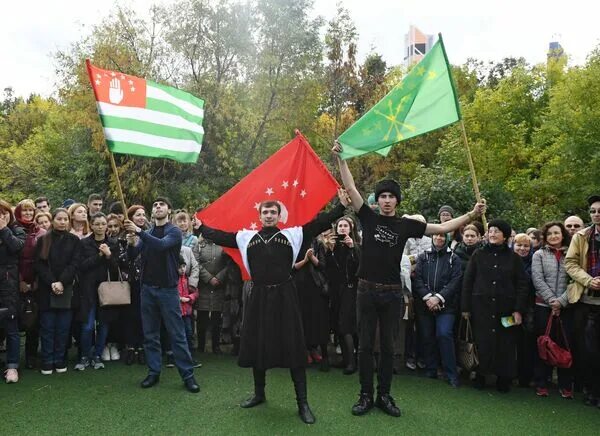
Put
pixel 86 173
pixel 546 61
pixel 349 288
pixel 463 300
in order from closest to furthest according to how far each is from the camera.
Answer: pixel 463 300 → pixel 349 288 → pixel 86 173 → pixel 546 61

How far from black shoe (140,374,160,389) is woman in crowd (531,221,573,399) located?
177 inches

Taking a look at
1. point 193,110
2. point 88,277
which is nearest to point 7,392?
point 88,277

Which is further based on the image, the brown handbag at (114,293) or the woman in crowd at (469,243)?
the woman in crowd at (469,243)

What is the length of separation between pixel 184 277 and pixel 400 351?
316 cm

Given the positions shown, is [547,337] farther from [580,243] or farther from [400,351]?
[400,351]

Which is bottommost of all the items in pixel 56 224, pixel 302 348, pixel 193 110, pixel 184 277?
pixel 302 348

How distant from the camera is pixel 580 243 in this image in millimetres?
6023

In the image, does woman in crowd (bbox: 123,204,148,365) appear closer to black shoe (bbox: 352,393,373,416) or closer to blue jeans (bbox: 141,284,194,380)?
blue jeans (bbox: 141,284,194,380)

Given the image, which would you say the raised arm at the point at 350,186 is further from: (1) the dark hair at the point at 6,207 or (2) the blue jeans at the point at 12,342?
(2) the blue jeans at the point at 12,342

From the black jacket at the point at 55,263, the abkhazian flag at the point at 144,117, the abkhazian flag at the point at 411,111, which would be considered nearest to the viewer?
the abkhazian flag at the point at 144,117

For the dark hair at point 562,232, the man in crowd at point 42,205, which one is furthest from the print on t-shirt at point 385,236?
the man in crowd at point 42,205

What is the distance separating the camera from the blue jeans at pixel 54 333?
21.4 ft

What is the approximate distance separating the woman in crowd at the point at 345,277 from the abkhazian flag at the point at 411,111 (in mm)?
1604

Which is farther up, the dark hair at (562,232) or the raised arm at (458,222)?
the raised arm at (458,222)
